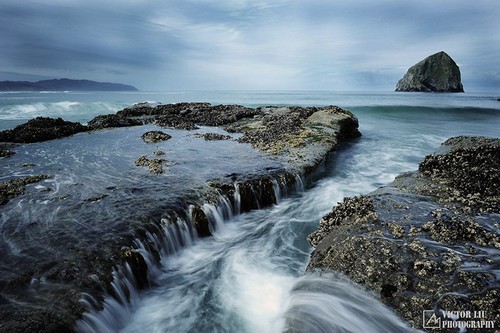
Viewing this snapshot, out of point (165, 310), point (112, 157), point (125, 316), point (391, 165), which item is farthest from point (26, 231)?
point (391, 165)

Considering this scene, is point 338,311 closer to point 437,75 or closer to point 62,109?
point 62,109

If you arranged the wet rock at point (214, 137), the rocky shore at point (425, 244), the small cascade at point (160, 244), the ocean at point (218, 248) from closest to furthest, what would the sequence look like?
1. the rocky shore at point (425, 244)
2. the small cascade at point (160, 244)
3. the ocean at point (218, 248)
4. the wet rock at point (214, 137)

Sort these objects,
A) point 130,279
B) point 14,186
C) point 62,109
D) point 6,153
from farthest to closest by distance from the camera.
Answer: point 62,109, point 6,153, point 14,186, point 130,279

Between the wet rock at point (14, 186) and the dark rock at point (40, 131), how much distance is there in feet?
25.6

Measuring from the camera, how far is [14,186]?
849cm

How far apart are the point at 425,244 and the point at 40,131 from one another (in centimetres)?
1858

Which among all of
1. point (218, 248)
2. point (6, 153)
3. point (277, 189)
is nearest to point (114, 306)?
point (218, 248)

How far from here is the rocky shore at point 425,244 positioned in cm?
407

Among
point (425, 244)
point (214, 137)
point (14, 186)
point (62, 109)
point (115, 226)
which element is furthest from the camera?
point (62, 109)

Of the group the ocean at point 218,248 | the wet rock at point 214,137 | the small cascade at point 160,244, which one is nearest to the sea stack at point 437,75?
the ocean at point 218,248

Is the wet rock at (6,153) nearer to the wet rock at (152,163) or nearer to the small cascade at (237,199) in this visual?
the wet rock at (152,163)

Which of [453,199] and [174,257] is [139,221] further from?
[453,199]

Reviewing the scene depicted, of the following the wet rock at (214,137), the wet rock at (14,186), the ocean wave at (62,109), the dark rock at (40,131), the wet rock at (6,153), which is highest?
the ocean wave at (62,109)

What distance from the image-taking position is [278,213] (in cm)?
937
